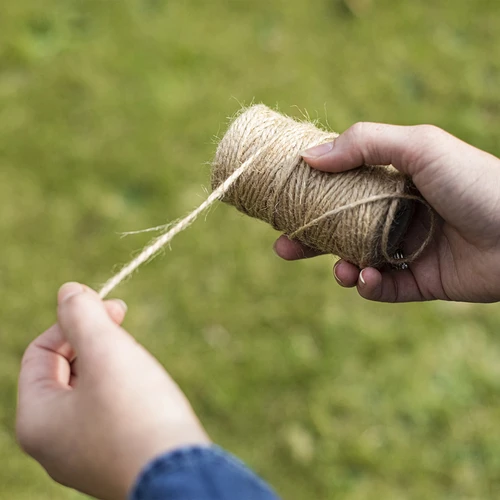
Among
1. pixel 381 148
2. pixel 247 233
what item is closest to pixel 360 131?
pixel 381 148

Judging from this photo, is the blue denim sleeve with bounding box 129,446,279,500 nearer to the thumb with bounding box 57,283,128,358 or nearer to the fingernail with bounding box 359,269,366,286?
the thumb with bounding box 57,283,128,358

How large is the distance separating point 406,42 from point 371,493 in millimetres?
1811

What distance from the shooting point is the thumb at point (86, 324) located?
31.9 inches

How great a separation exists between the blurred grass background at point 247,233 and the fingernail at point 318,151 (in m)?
0.92

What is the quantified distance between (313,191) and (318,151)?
7 cm

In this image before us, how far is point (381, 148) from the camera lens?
1.06m

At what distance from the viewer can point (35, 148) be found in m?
2.18

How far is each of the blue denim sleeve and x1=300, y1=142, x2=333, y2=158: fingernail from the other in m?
0.58

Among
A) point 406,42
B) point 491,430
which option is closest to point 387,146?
point 491,430

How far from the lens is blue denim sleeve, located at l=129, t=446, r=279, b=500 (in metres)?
0.67

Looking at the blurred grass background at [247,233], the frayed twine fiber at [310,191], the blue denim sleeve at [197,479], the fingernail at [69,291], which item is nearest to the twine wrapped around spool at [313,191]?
the frayed twine fiber at [310,191]

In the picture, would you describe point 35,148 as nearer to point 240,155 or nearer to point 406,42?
point 240,155

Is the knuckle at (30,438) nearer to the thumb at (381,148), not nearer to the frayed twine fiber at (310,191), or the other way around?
the frayed twine fiber at (310,191)

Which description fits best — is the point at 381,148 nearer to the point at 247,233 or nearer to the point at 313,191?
the point at 313,191
